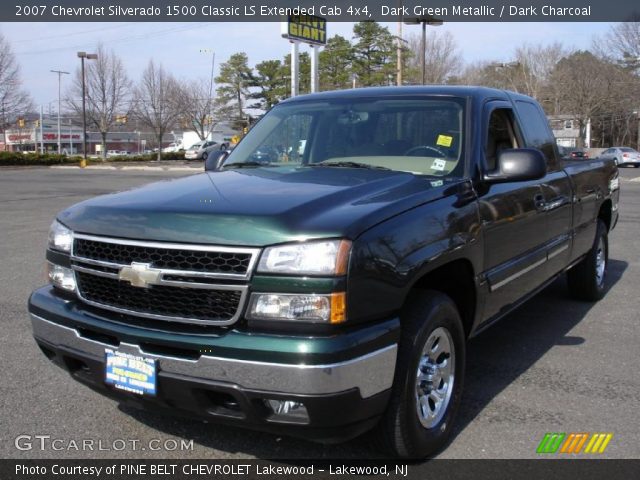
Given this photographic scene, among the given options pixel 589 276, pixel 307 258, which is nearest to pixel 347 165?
pixel 307 258

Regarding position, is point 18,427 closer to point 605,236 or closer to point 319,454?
point 319,454

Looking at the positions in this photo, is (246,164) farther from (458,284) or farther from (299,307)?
(299,307)

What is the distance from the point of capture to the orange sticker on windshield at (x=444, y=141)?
3.86 metres

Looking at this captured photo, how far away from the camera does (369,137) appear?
409cm

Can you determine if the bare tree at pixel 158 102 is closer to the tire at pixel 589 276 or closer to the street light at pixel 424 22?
the street light at pixel 424 22

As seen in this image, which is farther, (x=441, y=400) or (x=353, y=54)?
(x=353, y=54)

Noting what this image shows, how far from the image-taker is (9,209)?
47.2 feet

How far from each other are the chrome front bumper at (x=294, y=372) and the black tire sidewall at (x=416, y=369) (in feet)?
0.48

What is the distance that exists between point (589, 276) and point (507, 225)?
9.01ft

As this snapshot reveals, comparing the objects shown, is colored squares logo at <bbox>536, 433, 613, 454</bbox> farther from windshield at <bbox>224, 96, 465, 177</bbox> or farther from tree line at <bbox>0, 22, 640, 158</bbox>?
tree line at <bbox>0, 22, 640, 158</bbox>

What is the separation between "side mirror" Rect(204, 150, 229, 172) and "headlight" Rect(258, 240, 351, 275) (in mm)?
2117

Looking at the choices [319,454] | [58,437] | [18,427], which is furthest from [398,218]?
[18,427]

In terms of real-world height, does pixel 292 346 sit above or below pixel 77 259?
below

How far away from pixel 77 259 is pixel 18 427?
1.10 metres
